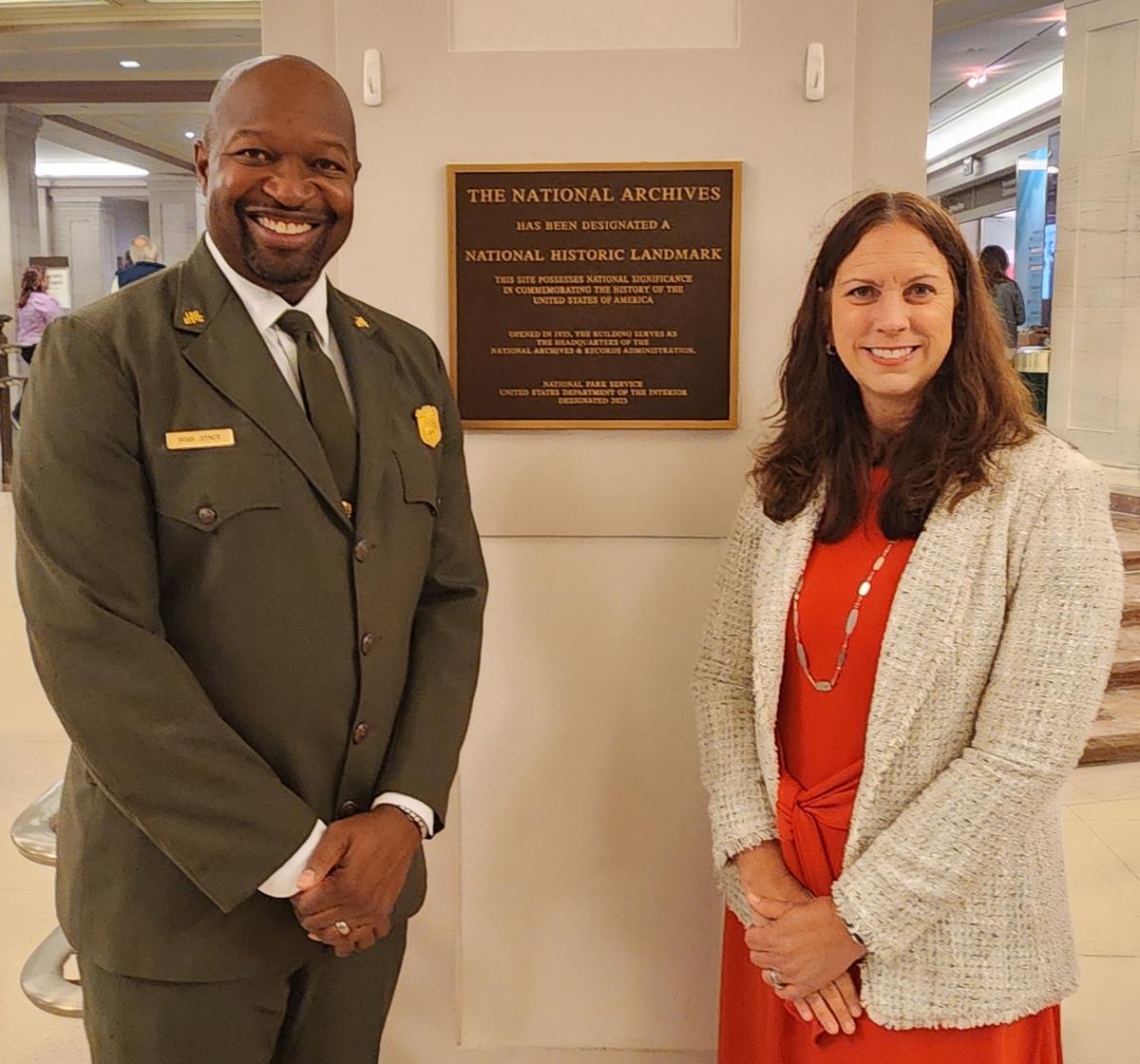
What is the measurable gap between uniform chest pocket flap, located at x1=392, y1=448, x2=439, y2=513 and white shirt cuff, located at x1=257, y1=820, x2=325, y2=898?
44 cm

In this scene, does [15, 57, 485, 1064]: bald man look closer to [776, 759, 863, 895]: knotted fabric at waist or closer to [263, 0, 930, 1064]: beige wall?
[776, 759, 863, 895]: knotted fabric at waist

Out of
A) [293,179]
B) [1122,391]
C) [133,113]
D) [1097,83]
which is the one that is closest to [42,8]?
[133,113]

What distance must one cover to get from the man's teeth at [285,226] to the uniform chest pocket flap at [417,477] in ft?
0.97

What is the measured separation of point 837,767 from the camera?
5.41 ft

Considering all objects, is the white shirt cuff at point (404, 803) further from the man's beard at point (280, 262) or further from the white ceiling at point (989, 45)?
the white ceiling at point (989, 45)

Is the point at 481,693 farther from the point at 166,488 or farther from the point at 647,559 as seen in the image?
the point at 166,488

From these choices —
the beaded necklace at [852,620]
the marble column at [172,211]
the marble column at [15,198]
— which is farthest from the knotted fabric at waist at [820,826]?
the marble column at [172,211]

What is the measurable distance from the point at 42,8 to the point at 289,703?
378 inches

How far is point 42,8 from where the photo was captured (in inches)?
356

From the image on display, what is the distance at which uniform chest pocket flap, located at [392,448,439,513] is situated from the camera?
1.49 meters

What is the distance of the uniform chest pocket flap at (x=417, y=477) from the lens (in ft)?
4.90

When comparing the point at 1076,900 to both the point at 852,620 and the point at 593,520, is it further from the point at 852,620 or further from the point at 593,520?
the point at 852,620

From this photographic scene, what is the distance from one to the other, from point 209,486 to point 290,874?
46 cm

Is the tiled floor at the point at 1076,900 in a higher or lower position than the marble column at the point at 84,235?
lower
